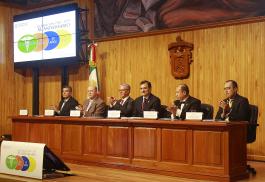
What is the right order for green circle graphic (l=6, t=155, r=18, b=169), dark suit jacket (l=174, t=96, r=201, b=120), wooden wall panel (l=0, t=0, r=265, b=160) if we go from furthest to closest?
wooden wall panel (l=0, t=0, r=265, b=160)
dark suit jacket (l=174, t=96, r=201, b=120)
green circle graphic (l=6, t=155, r=18, b=169)

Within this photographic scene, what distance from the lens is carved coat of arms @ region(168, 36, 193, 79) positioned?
8.05m

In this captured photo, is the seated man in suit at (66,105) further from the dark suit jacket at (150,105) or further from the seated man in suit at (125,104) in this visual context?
the dark suit jacket at (150,105)

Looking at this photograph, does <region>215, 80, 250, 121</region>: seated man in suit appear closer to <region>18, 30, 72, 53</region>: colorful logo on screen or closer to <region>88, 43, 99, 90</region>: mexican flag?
<region>88, 43, 99, 90</region>: mexican flag

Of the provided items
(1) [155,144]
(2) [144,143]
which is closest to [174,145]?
(1) [155,144]

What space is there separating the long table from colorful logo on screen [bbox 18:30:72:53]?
112 inches

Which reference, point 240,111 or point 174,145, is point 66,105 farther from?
point 240,111

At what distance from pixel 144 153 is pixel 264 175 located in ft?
5.42

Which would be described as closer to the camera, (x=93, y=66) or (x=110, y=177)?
(x=110, y=177)

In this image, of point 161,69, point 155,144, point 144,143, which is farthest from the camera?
point 161,69

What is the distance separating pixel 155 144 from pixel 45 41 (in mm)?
5190

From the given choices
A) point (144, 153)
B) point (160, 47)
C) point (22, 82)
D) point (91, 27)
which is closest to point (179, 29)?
point (160, 47)

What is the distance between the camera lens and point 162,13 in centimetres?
840

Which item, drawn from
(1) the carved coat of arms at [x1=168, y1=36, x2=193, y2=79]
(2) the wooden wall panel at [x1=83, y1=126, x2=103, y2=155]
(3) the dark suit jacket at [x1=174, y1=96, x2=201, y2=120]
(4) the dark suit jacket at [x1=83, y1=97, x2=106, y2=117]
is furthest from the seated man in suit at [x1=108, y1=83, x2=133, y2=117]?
(1) the carved coat of arms at [x1=168, y1=36, x2=193, y2=79]

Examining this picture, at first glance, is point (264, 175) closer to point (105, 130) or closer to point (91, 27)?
point (105, 130)
